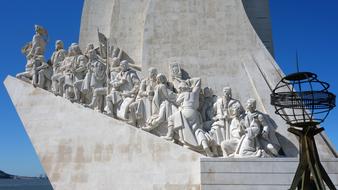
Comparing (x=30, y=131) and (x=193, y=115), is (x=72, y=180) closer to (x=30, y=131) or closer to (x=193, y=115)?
(x=30, y=131)

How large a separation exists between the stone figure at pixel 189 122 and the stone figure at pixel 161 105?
17 cm

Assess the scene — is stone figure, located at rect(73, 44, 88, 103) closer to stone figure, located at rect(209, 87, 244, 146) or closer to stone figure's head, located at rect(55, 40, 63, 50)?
stone figure's head, located at rect(55, 40, 63, 50)

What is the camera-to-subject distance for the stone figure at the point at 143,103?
30.1 ft

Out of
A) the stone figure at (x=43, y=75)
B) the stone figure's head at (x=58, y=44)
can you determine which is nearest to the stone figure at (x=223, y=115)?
the stone figure at (x=43, y=75)

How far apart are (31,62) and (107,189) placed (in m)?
3.93

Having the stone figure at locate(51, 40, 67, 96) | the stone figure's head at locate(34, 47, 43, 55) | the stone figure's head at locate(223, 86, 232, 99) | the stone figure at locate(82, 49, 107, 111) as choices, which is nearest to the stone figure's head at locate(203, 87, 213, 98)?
the stone figure's head at locate(223, 86, 232, 99)

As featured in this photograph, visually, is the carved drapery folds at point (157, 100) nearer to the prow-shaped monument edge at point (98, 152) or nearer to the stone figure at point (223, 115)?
the stone figure at point (223, 115)

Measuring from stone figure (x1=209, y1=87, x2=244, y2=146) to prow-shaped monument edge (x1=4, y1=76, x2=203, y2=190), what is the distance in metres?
0.67

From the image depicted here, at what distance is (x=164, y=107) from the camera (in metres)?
9.14

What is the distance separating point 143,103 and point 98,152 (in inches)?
60.4

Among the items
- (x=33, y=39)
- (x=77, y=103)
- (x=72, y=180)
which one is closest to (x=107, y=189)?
(x=72, y=180)

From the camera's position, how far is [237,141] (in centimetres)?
862

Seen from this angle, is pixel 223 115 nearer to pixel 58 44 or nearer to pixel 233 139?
pixel 233 139

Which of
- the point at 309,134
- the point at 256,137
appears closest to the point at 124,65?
the point at 256,137
